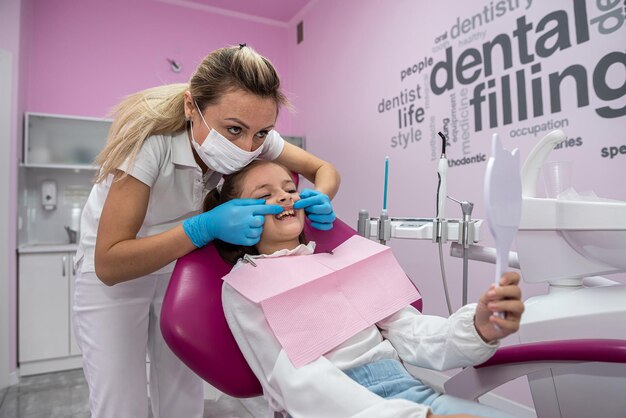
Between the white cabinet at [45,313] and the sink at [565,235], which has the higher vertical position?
the sink at [565,235]

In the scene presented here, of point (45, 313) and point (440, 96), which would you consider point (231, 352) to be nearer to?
point (440, 96)

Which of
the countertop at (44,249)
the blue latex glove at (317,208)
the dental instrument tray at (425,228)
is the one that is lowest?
the countertop at (44,249)

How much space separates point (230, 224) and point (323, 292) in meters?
0.27

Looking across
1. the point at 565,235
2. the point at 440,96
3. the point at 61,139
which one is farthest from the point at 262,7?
the point at 565,235

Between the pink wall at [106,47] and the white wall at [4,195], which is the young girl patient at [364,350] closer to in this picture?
the white wall at [4,195]

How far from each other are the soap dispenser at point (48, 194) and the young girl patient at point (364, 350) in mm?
2553

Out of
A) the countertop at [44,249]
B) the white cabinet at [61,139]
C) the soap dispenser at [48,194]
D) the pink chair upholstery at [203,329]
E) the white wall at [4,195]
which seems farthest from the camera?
the soap dispenser at [48,194]

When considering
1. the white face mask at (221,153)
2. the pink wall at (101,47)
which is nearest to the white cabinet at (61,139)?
the pink wall at (101,47)

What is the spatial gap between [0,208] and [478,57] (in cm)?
272

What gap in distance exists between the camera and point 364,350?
3.22ft

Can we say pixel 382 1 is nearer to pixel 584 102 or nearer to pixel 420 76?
pixel 420 76

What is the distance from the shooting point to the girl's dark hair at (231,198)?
112 centimetres

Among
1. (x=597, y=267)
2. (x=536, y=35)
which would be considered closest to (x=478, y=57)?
(x=536, y=35)

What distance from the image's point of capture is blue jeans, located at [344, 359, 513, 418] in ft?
2.82
